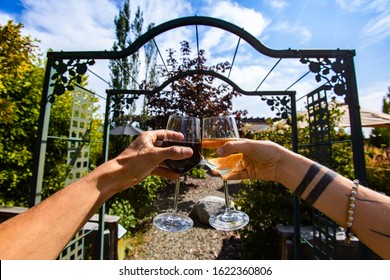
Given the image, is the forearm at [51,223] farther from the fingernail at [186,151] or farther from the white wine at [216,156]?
the white wine at [216,156]

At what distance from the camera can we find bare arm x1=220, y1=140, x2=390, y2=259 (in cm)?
101

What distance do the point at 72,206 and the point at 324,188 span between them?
4.14 feet

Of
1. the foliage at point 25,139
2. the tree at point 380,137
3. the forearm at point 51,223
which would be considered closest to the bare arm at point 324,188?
the forearm at point 51,223

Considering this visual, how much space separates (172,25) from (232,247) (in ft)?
14.5

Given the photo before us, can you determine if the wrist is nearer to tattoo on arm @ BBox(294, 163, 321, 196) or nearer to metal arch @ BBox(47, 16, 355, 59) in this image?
tattoo on arm @ BBox(294, 163, 321, 196)

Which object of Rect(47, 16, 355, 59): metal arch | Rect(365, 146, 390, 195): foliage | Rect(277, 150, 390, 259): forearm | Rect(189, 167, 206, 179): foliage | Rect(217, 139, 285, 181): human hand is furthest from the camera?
Rect(189, 167, 206, 179): foliage

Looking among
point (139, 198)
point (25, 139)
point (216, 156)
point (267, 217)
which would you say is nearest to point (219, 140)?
point (216, 156)

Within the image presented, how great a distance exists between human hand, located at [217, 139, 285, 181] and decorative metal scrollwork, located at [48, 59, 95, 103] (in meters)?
1.73

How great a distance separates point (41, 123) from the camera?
2.02 meters

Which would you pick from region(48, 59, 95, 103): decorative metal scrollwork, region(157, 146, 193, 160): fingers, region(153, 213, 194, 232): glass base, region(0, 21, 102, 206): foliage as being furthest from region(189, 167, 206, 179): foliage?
region(157, 146, 193, 160): fingers

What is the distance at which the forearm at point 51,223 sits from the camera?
752 millimetres

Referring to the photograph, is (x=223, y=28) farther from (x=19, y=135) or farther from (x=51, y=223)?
(x=19, y=135)
